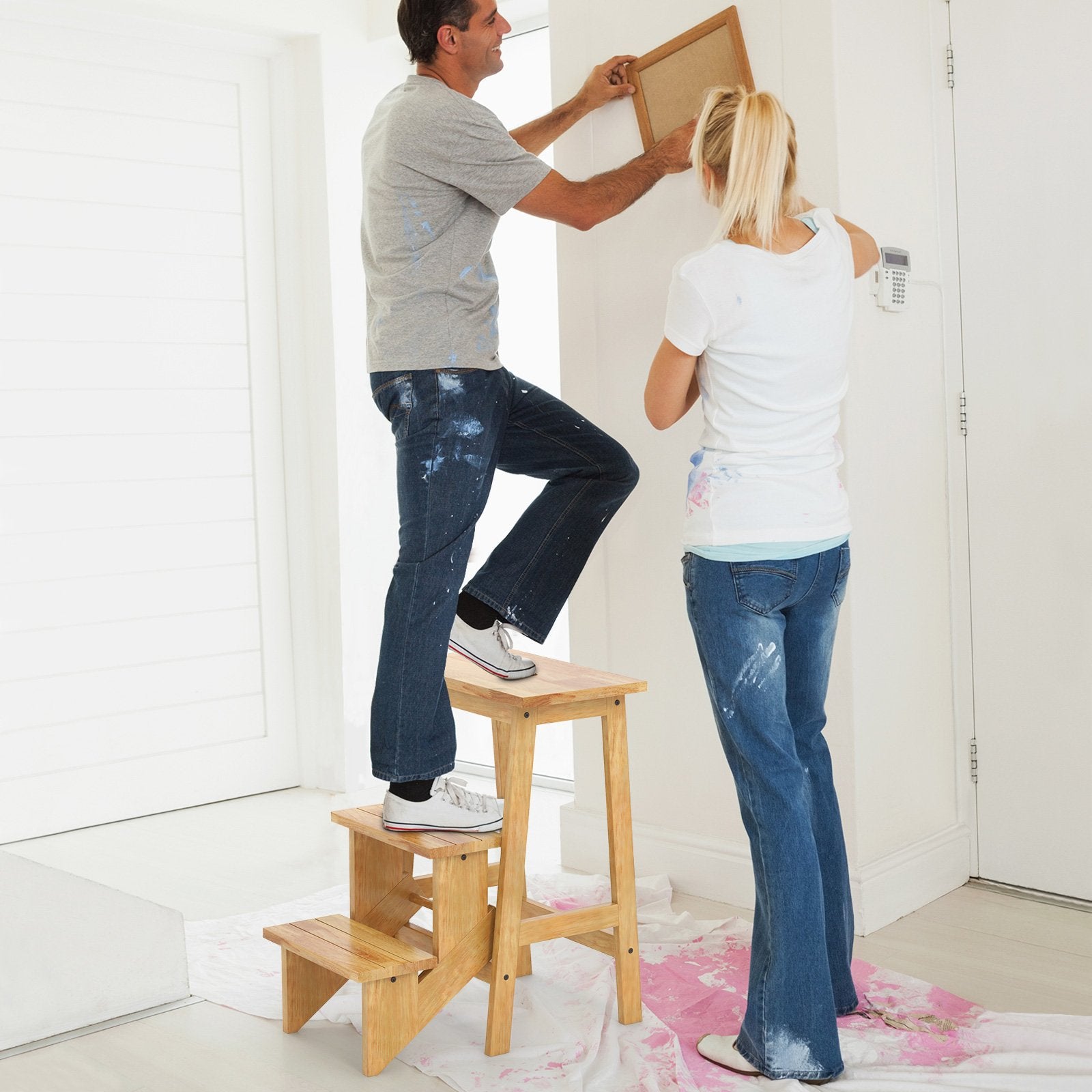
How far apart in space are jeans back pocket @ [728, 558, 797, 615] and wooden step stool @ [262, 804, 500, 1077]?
67 centimetres

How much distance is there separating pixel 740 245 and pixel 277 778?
119 inches

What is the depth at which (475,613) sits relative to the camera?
2465mm

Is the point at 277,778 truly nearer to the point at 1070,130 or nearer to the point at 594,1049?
the point at 594,1049

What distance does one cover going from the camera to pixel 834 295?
2031 mm

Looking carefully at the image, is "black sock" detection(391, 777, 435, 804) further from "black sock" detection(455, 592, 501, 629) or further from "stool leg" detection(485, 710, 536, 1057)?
"black sock" detection(455, 592, 501, 629)

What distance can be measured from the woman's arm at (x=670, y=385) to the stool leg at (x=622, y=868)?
598mm

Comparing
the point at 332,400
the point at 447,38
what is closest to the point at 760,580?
the point at 447,38

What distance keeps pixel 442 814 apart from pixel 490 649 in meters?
0.34

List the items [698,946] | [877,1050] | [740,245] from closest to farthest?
[740,245] → [877,1050] → [698,946]

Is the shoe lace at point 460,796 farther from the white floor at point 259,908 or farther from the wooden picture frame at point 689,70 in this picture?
the wooden picture frame at point 689,70

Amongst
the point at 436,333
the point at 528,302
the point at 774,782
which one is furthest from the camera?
the point at 528,302

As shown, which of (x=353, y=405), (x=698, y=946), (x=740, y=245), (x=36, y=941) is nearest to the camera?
(x=740, y=245)

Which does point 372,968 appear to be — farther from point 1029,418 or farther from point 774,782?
point 1029,418

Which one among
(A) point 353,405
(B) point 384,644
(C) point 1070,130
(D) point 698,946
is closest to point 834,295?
(B) point 384,644
